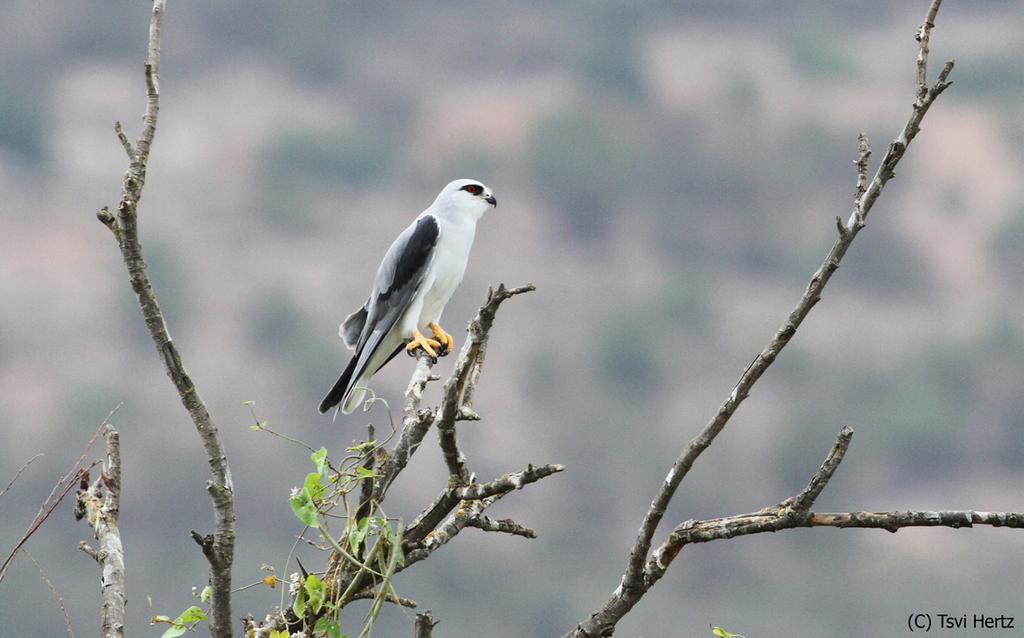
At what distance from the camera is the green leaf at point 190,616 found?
2695 mm

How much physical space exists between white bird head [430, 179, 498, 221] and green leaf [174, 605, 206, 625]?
139 inches

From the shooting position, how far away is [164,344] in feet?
8.43

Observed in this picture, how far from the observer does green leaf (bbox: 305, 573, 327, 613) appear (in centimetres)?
272

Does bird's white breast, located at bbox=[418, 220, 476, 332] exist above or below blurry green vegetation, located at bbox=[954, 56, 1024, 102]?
below

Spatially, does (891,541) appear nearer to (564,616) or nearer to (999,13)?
(564,616)

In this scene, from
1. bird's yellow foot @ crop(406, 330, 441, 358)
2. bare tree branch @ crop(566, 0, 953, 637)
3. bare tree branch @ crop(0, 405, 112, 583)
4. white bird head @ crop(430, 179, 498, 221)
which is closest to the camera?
bare tree branch @ crop(566, 0, 953, 637)

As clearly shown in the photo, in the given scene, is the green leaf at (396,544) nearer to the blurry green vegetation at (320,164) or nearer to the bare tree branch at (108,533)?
the bare tree branch at (108,533)

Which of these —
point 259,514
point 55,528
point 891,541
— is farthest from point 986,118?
point 55,528

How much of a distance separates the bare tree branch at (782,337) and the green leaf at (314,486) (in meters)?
0.57

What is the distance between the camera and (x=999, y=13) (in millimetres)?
96000

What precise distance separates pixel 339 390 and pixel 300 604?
2827mm

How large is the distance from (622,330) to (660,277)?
27.2 ft

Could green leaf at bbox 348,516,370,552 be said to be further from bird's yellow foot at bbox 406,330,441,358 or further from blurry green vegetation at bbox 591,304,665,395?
blurry green vegetation at bbox 591,304,665,395


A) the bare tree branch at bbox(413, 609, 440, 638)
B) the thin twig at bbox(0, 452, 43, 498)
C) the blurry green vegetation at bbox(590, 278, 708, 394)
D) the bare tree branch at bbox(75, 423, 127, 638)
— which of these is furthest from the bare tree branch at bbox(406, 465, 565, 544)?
the blurry green vegetation at bbox(590, 278, 708, 394)
